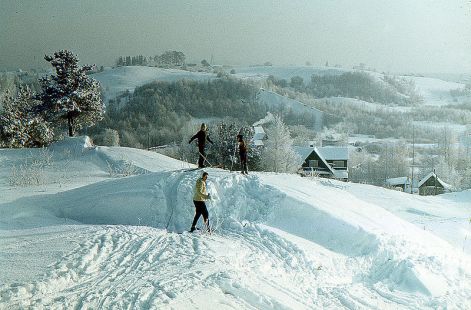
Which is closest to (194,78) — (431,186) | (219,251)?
(431,186)

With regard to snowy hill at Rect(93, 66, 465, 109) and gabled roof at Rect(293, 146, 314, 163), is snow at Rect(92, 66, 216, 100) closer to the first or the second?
snowy hill at Rect(93, 66, 465, 109)

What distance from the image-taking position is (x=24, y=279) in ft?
23.3

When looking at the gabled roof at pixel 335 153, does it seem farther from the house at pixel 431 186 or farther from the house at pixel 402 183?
the house at pixel 431 186

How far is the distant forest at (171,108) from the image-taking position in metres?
73.2

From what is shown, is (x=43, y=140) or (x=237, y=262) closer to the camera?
(x=237, y=262)

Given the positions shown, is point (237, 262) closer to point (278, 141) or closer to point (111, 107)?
point (278, 141)

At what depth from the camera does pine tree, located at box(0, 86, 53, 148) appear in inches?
1321

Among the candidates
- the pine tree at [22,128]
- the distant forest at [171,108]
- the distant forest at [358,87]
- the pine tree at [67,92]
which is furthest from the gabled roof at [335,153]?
the distant forest at [358,87]

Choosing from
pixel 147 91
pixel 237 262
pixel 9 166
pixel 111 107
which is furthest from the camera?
pixel 147 91

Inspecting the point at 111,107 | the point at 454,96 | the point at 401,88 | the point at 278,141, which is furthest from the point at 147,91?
the point at 454,96

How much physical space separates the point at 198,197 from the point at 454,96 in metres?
136

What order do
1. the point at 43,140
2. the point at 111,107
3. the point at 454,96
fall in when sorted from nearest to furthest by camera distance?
the point at 43,140 < the point at 111,107 < the point at 454,96

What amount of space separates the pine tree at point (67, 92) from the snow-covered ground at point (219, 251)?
13.6 m

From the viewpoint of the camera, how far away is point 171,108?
87688 mm
